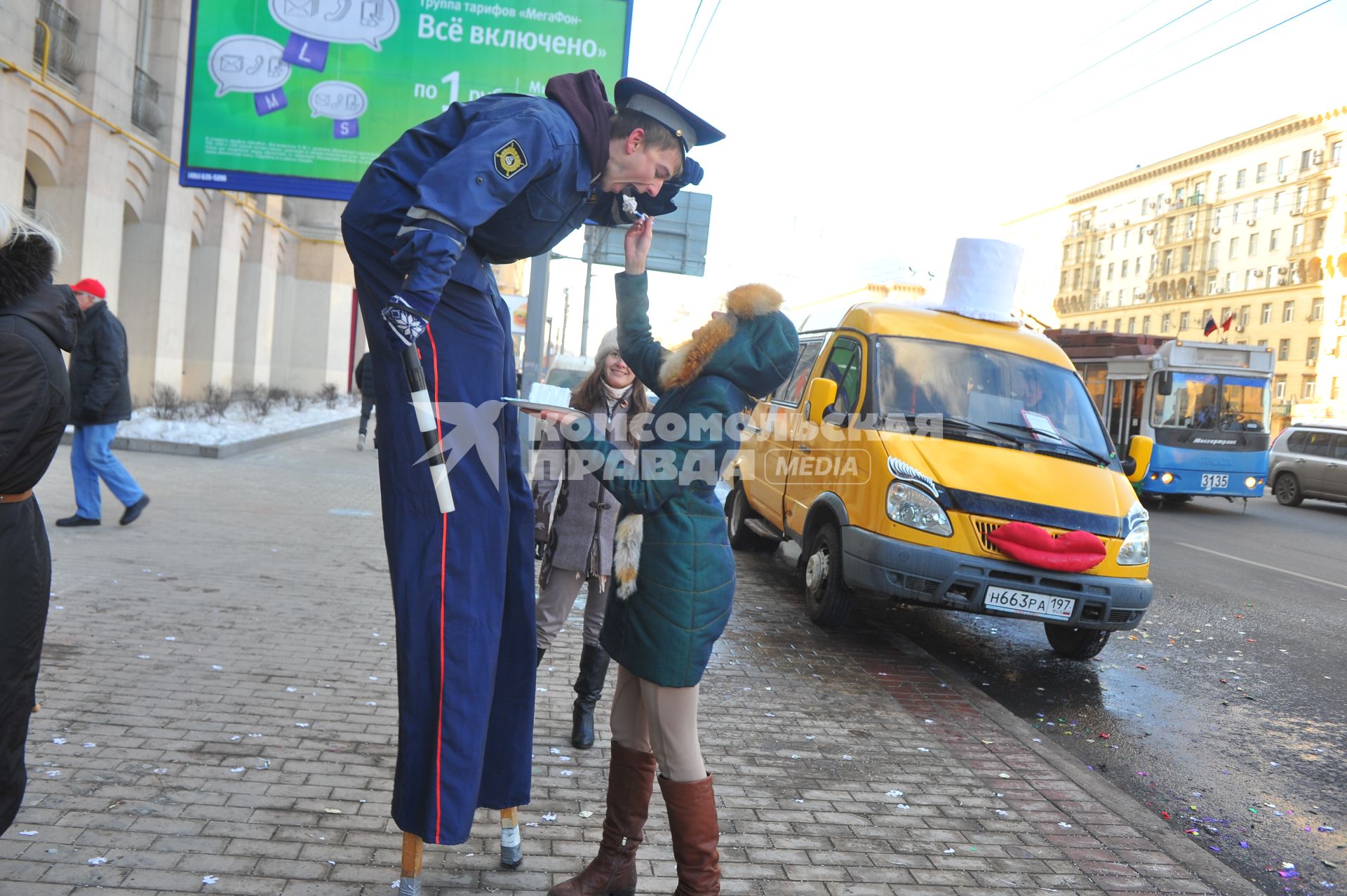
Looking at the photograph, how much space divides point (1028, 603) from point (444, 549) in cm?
→ 455

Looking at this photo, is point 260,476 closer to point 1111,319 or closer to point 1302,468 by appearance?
point 1302,468

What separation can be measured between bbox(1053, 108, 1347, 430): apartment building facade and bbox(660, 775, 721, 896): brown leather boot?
5701cm

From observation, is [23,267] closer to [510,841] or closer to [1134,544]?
[510,841]

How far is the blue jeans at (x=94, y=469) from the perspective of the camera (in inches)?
316

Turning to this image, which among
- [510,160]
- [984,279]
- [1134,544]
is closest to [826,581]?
[1134,544]

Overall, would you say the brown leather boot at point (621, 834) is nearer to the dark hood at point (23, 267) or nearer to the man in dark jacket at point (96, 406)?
the dark hood at point (23, 267)

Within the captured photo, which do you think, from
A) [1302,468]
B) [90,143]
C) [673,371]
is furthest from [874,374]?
[1302,468]

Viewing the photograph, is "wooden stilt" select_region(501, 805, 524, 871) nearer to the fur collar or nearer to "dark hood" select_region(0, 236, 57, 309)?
the fur collar

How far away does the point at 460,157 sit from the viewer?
2.33 meters

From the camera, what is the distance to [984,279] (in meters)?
7.99

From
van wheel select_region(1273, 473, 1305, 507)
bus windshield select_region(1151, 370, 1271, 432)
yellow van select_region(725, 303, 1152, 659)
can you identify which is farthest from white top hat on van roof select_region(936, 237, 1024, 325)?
van wheel select_region(1273, 473, 1305, 507)

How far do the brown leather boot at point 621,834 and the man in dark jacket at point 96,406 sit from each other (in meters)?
6.55

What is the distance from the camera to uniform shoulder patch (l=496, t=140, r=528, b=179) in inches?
93.4

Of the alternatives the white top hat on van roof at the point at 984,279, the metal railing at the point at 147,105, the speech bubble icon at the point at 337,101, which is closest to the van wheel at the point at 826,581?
the white top hat on van roof at the point at 984,279
